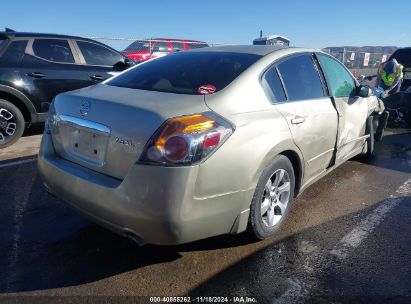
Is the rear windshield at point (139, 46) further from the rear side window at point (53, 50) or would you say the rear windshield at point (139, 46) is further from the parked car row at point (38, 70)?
the rear side window at point (53, 50)

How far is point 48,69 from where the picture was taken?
20.3 feet

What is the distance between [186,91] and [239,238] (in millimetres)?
1275

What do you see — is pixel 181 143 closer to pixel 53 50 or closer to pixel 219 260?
pixel 219 260

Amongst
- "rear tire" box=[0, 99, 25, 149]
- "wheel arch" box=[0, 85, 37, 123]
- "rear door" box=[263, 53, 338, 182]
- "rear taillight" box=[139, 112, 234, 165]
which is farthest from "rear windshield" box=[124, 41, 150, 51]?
"rear taillight" box=[139, 112, 234, 165]

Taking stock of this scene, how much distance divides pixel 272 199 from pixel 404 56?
31.6 feet

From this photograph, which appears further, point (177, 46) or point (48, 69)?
point (177, 46)

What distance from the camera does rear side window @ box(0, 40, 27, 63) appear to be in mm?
5793

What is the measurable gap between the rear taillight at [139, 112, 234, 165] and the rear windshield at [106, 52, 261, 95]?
503 mm

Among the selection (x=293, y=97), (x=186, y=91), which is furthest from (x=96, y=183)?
(x=293, y=97)

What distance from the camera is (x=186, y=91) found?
2891mm

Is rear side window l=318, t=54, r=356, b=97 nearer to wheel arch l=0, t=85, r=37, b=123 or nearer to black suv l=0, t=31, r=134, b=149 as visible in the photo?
black suv l=0, t=31, r=134, b=149

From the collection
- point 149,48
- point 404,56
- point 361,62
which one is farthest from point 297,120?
point 361,62

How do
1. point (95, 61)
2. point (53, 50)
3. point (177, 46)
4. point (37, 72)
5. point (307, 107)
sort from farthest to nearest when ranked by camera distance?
point (177, 46) → point (95, 61) → point (53, 50) → point (37, 72) → point (307, 107)

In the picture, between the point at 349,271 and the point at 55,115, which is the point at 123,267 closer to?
the point at 55,115
